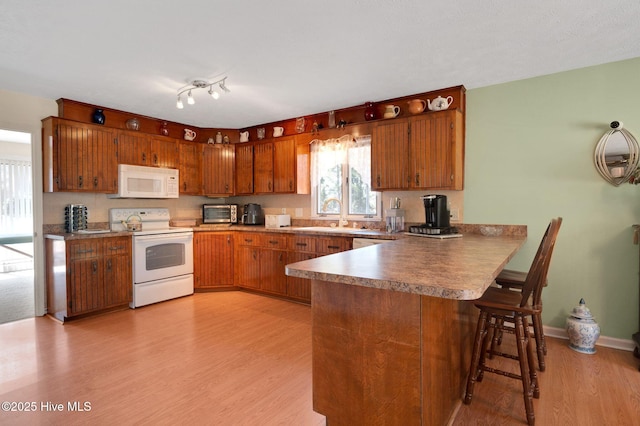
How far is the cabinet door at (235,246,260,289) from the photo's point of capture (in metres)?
4.42

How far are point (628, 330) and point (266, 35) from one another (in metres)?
3.76

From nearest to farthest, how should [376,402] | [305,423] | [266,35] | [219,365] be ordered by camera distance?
[376,402], [305,423], [266,35], [219,365]

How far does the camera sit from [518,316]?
1.86 m

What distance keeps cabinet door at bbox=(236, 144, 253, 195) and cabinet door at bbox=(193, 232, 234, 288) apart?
0.78 metres

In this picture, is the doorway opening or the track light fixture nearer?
the track light fixture

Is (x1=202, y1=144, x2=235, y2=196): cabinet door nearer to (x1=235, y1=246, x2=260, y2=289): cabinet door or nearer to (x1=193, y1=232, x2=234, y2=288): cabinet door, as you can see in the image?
(x1=193, y1=232, x2=234, y2=288): cabinet door

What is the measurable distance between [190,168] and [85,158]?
1339mm

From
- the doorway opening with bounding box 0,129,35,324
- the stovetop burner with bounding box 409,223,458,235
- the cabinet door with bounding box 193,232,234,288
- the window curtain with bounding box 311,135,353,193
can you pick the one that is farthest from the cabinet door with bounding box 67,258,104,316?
the stovetop burner with bounding box 409,223,458,235

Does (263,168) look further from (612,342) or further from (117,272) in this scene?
(612,342)

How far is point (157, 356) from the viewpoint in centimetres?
261

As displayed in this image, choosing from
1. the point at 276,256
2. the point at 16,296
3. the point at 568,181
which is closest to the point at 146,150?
the point at 276,256

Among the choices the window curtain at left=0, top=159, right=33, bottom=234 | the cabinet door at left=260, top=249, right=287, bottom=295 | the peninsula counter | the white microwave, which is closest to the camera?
the peninsula counter

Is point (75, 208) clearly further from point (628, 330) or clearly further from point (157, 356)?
point (628, 330)

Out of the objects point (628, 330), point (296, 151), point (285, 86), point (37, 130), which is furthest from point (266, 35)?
point (628, 330)
